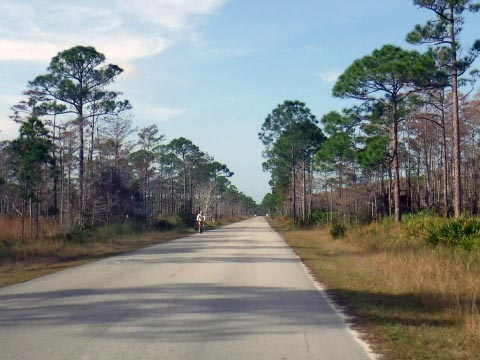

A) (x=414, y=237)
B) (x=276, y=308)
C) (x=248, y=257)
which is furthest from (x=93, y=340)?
(x=414, y=237)

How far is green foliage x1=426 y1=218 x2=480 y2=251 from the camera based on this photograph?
19.4 metres

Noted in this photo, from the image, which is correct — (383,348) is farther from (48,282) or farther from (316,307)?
(48,282)

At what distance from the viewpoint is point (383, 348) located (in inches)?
300

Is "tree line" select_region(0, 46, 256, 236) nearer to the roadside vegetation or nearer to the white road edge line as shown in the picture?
the roadside vegetation

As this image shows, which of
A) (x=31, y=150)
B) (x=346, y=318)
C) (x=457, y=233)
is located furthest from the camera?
(x=31, y=150)

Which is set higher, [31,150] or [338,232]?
[31,150]

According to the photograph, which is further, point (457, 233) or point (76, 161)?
point (76, 161)

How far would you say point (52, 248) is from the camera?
24453 mm

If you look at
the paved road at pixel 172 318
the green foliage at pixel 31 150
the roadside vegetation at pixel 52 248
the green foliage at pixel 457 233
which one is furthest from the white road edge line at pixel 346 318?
the green foliage at pixel 31 150

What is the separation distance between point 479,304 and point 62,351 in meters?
7.46

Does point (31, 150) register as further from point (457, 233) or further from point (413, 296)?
point (413, 296)

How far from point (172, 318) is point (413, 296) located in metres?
5.23

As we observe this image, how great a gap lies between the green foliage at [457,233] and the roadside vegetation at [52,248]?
13213mm

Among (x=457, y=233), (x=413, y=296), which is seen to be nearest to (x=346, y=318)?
(x=413, y=296)
